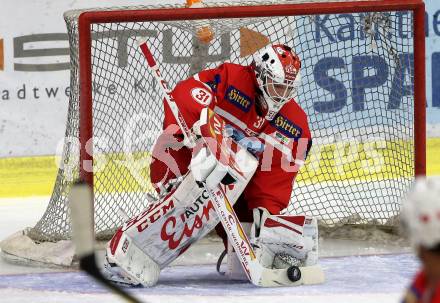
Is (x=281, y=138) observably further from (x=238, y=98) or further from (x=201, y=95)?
(x=201, y=95)

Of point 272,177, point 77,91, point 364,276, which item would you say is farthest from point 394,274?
point 77,91

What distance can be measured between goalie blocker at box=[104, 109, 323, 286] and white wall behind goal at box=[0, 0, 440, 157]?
7.84ft

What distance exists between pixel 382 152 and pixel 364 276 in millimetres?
1594

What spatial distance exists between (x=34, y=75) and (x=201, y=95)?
2454 millimetres

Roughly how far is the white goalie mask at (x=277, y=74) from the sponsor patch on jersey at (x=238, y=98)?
2.7 inches

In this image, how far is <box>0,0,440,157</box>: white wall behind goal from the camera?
638 centimetres

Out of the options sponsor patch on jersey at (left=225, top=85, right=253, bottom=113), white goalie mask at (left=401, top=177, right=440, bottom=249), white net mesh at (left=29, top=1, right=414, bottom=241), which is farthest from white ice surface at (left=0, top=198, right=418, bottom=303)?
white goalie mask at (left=401, top=177, right=440, bottom=249)

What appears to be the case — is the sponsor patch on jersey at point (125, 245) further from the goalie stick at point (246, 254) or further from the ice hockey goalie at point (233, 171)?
the goalie stick at point (246, 254)

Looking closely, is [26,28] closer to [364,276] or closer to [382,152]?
[382,152]

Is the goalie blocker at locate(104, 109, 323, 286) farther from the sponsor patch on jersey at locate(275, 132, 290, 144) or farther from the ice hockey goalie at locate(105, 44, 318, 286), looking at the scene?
the sponsor patch on jersey at locate(275, 132, 290, 144)

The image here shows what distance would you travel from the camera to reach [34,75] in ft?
21.1

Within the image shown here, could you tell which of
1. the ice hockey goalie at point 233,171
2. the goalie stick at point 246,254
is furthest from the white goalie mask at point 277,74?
the goalie stick at point 246,254

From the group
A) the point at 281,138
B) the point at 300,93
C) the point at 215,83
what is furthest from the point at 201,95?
the point at 300,93

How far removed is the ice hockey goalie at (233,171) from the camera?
4.09 m
